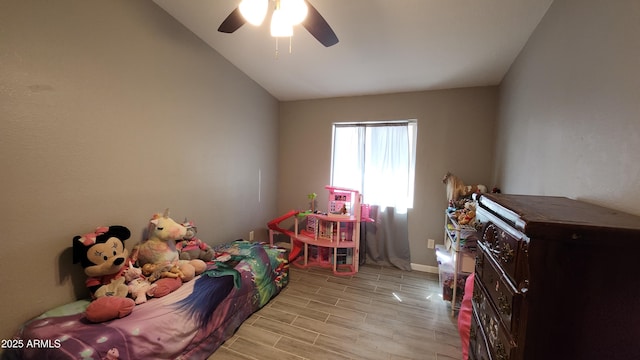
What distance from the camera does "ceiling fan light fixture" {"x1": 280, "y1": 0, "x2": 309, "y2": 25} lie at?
1207mm

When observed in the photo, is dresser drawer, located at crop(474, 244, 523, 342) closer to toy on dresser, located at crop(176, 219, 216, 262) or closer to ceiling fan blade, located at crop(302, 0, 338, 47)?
ceiling fan blade, located at crop(302, 0, 338, 47)

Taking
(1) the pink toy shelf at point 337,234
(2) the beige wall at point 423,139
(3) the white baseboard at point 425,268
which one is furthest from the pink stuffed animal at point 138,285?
(3) the white baseboard at point 425,268

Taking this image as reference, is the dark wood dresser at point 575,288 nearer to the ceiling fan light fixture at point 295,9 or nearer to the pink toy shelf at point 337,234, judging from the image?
the ceiling fan light fixture at point 295,9

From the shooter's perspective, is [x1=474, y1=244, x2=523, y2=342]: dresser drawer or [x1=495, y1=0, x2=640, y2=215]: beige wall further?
[x1=495, y1=0, x2=640, y2=215]: beige wall

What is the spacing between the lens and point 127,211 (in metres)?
1.70

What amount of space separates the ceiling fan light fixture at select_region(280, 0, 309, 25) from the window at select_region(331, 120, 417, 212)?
215cm

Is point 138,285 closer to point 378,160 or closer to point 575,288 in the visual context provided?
point 575,288

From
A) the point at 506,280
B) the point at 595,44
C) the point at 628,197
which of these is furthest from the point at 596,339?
the point at 595,44

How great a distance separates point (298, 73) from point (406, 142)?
1.64 m

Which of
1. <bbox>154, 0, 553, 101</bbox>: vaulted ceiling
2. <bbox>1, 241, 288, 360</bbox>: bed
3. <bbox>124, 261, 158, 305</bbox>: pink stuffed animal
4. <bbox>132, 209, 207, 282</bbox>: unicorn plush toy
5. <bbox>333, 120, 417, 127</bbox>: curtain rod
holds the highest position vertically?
<bbox>154, 0, 553, 101</bbox>: vaulted ceiling

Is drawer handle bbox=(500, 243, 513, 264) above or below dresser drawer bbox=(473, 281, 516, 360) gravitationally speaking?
above

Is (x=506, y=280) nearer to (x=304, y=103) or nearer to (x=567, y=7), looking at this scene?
(x=567, y=7)

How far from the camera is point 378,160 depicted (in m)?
3.23

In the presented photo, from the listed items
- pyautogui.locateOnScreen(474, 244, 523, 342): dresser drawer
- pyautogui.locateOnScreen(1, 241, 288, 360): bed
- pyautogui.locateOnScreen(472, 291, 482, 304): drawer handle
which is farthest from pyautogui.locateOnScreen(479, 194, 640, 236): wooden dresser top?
pyautogui.locateOnScreen(1, 241, 288, 360): bed
